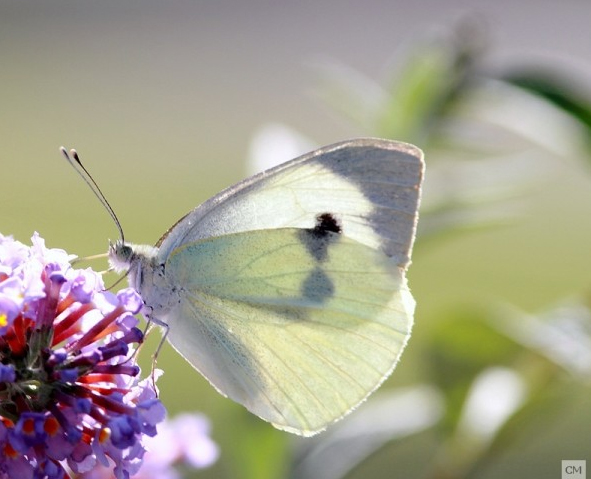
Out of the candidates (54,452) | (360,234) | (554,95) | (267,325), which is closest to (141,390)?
(54,452)

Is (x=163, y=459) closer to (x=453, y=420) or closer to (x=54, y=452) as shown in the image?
(x=54, y=452)

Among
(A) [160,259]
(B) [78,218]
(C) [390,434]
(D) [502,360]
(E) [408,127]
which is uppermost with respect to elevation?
(B) [78,218]

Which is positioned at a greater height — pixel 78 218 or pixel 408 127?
pixel 78 218

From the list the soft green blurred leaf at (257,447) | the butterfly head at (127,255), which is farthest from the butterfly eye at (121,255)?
the soft green blurred leaf at (257,447)

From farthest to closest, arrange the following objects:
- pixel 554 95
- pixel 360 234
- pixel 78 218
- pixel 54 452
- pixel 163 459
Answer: pixel 78 218 < pixel 554 95 < pixel 360 234 < pixel 163 459 < pixel 54 452

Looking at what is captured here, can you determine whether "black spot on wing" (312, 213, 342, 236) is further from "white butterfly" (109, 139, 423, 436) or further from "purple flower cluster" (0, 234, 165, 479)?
"purple flower cluster" (0, 234, 165, 479)

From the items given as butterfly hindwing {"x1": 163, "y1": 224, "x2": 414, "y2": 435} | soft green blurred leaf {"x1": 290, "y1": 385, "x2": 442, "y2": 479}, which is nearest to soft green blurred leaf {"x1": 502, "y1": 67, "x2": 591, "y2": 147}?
butterfly hindwing {"x1": 163, "y1": 224, "x2": 414, "y2": 435}

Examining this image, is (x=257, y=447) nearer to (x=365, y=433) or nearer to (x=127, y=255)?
(x=365, y=433)

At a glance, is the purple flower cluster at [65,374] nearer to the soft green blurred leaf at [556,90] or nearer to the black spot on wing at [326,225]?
the black spot on wing at [326,225]

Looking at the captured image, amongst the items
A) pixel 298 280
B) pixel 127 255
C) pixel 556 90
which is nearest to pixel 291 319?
pixel 298 280
